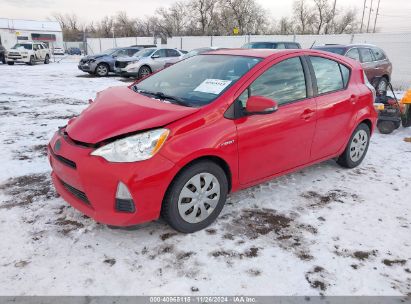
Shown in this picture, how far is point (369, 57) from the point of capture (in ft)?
34.8

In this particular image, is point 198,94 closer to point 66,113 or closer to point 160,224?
point 160,224

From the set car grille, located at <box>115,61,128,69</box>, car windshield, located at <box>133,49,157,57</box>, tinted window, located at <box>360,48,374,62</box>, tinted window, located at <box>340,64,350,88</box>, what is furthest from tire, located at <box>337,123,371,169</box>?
car grille, located at <box>115,61,128,69</box>

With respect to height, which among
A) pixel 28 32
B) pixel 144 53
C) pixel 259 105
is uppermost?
pixel 28 32

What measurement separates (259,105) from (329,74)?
5.53 ft

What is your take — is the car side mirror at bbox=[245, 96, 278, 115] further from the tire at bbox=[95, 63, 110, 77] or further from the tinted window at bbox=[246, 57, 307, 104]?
the tire at bbox=[95, 63, 110, 77]

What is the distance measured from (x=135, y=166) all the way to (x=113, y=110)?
0.79m

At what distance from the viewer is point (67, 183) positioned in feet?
10.1

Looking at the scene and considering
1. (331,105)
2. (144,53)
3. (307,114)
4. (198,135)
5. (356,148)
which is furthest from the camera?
(144,53)

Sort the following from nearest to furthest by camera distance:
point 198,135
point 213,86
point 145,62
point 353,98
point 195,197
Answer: point 198,135 < point 195,197 < point 213,86 < point 353,98 < point 145,62

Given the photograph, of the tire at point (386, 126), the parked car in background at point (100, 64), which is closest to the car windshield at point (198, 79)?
the tire at point (386, 126)

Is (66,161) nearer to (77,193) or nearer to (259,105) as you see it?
(77,193)

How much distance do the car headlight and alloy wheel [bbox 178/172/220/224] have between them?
453mm

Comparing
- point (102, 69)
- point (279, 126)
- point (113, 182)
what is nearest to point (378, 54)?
point (279, 126)

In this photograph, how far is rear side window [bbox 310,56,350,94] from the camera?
4152 mm
